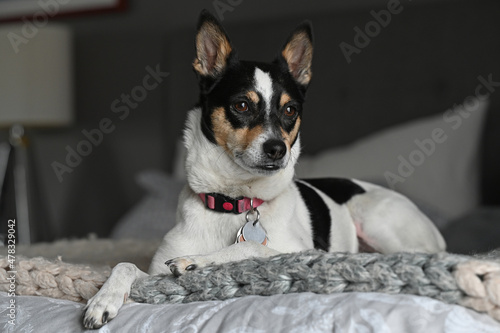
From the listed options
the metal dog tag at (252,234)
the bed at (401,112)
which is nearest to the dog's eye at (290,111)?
the metal dog tag at (252,234)

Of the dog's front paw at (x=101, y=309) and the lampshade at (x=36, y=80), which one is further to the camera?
the lampshade at (x=36, y=80)

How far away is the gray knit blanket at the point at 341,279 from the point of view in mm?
1029

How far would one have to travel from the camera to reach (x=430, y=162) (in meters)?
2.97

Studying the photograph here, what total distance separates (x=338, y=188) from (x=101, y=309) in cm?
117

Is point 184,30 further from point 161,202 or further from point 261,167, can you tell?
Result: point 261,167

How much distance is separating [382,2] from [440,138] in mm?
954

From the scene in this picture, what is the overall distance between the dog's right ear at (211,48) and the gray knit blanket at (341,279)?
0.67 meters

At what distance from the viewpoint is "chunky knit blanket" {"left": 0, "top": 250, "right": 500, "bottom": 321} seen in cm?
103

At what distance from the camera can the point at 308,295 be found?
1.11m

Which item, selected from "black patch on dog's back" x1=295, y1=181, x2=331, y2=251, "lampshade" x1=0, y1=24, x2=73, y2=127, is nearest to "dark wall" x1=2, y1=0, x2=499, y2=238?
"lampshade" x1=0, y1=24, x2=73, y2=127

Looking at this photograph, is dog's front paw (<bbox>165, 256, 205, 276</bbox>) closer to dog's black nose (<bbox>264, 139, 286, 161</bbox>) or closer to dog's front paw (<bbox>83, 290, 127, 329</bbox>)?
dog's front paw (<bbox>83, 290, 127, 329</bbox>)

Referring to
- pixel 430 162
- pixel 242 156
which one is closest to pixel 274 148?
pixel 242 156

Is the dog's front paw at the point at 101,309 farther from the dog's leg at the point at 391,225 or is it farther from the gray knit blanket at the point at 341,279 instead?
the dog's leg at the point at 391,225

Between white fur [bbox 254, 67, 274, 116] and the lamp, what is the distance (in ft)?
8.30
